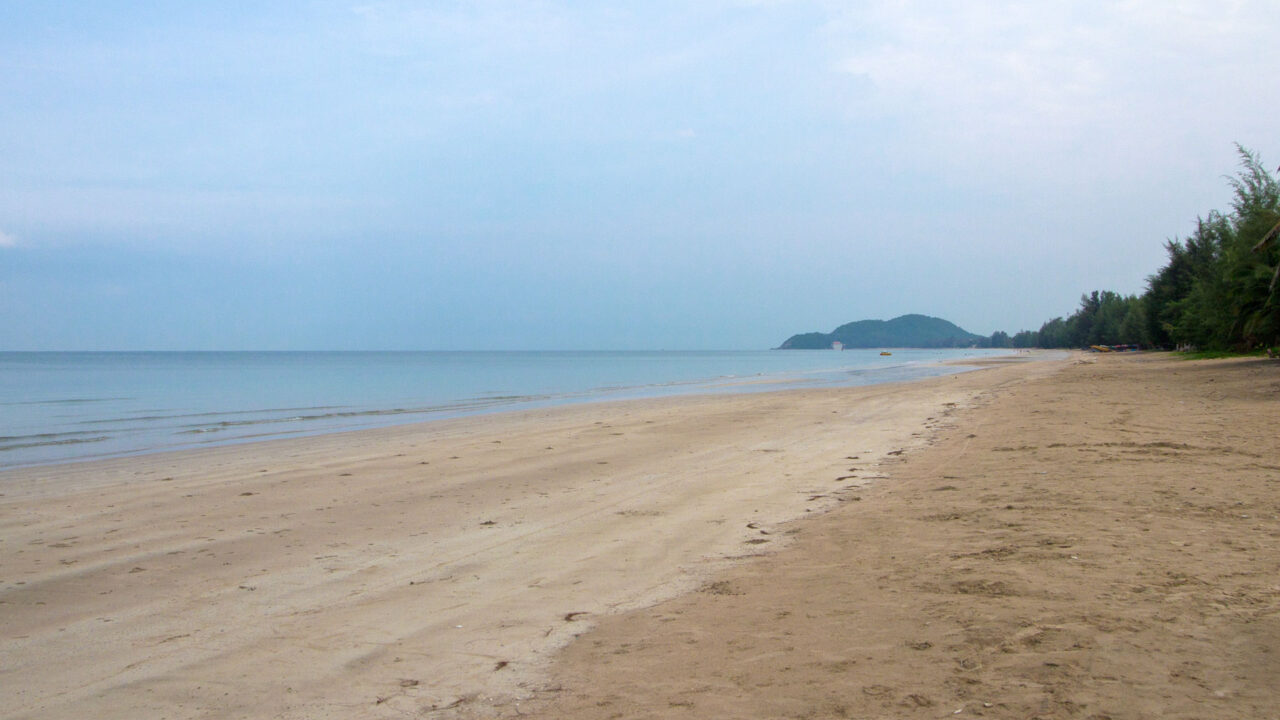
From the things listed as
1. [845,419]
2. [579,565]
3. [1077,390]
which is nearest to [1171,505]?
[579,565]

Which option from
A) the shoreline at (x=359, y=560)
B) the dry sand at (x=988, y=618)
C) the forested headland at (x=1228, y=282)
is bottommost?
the shoreline at (x=359, y=560)

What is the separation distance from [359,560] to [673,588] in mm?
2605

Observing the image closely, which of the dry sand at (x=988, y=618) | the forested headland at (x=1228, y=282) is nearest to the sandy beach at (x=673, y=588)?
the dry sand at (x=988, y=618)

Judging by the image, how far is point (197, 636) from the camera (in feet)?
14.6

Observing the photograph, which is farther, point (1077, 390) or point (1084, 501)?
point (1077, 390)

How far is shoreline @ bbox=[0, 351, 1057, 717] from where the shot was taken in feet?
12.6

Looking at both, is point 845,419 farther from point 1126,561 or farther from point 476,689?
point 476,689

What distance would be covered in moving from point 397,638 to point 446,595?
0.80 m

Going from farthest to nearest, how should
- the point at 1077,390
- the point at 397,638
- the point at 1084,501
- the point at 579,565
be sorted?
1. the point at 1077,390
2. the point at 1084,501
3. the point at 579,565
4. the point at 397,638

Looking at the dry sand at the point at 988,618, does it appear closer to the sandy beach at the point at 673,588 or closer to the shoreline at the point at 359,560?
the sandy beach at the point at 673,588

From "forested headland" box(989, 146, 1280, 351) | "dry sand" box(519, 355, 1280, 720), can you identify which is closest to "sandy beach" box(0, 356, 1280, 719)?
"dry sand" box(519, 355, 1280, 720)

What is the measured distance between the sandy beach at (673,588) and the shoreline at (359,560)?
3 cm

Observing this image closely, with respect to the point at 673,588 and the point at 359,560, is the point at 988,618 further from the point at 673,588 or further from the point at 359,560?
the point at 359,560

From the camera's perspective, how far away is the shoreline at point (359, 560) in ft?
12.6
